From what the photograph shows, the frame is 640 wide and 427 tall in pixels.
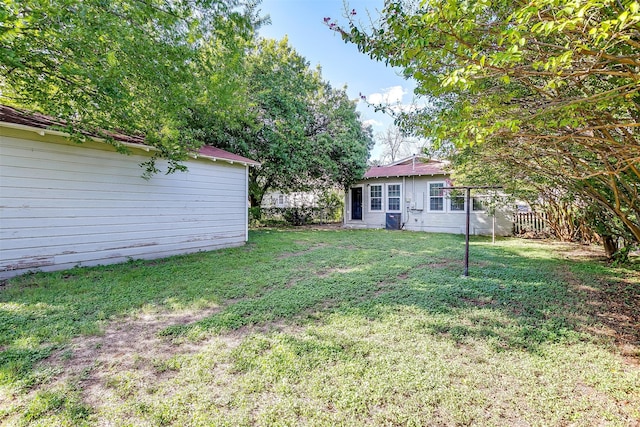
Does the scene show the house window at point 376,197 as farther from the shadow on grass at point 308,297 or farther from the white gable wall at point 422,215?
the shadow on grass at point 308,297

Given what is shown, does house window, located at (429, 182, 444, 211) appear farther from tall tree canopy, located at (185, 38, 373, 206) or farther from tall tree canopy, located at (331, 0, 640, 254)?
tall tree canopy, located at (331, 0, 640, 254)

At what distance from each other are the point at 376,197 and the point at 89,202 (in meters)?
11.0

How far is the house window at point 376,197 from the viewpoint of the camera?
1376 cm

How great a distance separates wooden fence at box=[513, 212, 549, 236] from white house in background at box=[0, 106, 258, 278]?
10128 millimetres

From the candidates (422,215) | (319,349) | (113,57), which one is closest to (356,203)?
(422,215)

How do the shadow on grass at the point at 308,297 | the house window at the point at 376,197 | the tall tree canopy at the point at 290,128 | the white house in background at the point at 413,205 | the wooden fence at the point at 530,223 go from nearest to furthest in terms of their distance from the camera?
the shadow on grass at the point at 308,297 < the wooden fence at the point at 530,223 < the tall tree canopy at the point at 290,128 < the white house in background at the point at 413,205 < the house window at the point at 376,197

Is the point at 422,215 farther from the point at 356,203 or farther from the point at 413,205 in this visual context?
the point at 356,203

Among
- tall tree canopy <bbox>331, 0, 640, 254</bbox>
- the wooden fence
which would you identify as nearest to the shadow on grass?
tall tree canopy <bbox>331, 0, 640, 254</bbox>

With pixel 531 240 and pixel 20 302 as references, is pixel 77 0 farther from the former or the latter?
pixel 531 240

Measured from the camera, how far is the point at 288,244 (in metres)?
8.58

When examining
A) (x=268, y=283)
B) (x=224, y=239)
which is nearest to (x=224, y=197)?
(x=224, y=239)

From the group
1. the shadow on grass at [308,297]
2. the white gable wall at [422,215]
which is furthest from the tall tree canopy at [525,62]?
the white gable wall at [422,215]

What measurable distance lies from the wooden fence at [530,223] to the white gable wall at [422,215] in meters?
0.24

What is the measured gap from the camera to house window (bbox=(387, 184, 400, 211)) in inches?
519
